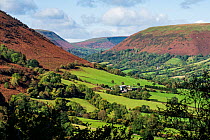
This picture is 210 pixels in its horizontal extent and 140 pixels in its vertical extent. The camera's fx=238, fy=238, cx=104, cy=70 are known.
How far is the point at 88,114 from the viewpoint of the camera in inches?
3280

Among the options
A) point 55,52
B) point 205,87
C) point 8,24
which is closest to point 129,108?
point 205,87

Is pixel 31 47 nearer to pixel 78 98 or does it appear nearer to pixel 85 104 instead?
pixel 78 98

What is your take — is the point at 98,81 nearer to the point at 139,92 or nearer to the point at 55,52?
the point at 139,92

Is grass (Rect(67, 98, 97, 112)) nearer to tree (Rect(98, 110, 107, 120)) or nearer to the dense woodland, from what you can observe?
the dense woodland

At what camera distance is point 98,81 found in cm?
13600

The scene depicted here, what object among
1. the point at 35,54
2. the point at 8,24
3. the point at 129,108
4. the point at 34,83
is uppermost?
the point at 8,24

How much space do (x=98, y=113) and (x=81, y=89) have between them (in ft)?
92.4

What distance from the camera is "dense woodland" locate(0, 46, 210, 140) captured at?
64.7ft

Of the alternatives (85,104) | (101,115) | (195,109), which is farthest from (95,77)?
(195,109)

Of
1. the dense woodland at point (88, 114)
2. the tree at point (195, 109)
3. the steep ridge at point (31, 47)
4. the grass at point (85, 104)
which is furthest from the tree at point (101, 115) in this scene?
the steep ridge at point (31, 47)

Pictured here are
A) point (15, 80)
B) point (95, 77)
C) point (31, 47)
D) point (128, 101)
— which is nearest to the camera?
point (15, 80)

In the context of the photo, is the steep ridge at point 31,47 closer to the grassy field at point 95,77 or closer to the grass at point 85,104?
the grassy field at point 95,77

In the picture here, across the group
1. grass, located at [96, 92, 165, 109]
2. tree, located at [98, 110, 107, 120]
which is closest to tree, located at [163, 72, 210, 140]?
tree, located at [98, 110, 107, 120]

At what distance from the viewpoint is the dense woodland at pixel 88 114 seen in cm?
1972
